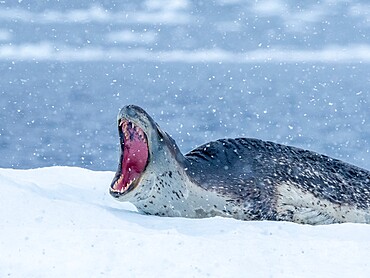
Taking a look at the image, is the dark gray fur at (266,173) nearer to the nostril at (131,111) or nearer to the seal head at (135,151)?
the seal head at (135,151)

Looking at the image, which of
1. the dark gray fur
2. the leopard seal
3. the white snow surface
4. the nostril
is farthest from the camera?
the dark gray fur

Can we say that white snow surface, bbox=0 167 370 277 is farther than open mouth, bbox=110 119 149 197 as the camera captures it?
No

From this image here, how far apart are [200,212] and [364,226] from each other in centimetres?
129

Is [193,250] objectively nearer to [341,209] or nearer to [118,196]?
[118,196]

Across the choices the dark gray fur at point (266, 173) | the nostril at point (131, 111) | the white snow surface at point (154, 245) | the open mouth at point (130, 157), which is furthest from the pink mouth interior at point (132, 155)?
the dark gray fur at point (266, 173)

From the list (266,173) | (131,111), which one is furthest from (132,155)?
(266,173)

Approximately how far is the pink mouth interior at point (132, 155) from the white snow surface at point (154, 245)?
0.82 feet

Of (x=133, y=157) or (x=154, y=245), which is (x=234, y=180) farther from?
(x=154, y=245)

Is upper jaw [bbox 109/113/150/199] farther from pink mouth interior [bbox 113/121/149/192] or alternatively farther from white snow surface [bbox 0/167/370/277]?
white snow surface [bbox 0/167/370/277]

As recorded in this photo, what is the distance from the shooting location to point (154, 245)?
4898mm

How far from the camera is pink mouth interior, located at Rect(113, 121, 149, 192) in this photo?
6.26m

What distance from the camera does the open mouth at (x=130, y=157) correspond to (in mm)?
6242

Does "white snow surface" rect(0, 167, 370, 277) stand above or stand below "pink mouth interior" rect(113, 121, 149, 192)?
below

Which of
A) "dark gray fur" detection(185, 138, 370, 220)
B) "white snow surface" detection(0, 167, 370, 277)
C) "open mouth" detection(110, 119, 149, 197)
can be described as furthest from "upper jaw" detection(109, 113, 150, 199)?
"dark gray fur" detection(185, 138, 370, 220)
